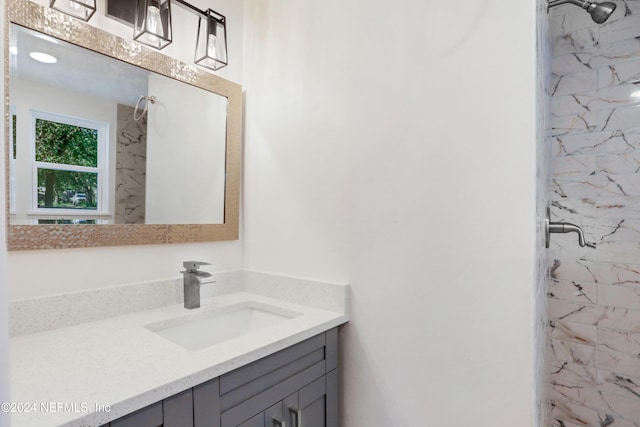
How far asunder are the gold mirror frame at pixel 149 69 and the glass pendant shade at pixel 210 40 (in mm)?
55

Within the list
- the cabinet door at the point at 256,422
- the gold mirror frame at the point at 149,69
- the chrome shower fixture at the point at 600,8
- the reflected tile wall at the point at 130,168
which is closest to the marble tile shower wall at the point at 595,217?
the chrome shower fixture at the point at 600,8

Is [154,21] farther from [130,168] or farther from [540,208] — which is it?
[540,208]

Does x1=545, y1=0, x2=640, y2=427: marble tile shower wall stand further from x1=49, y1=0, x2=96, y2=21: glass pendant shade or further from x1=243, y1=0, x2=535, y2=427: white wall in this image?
x1=49, y1=0, x2=96, y2=21: glass pendant shade

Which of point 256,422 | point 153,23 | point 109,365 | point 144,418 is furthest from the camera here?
point 153,23

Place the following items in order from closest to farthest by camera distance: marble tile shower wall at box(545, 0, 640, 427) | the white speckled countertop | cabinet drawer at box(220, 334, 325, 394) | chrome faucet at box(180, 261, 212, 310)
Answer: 1. the white speckled countertop
2. cabinet drawer at box(220, 334, 325, 394)
3. chrome faucet at box(180, 261, 212, 310)
4. marble tile shower wall at box(545, 0, 640, 427)

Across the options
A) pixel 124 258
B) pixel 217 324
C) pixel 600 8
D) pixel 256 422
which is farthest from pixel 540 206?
pixel 124 258

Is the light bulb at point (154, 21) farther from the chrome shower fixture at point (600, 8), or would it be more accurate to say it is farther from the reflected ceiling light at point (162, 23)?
the chrome shower fixture at point (600, 8)

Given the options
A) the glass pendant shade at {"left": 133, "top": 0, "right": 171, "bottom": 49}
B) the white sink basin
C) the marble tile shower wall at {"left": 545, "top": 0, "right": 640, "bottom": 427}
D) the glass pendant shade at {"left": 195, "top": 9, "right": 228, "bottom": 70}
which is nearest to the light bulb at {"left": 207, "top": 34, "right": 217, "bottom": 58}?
→ the glass pendant shade at {"left": 195, "top": 9, "right": 228, "bottom": 70}

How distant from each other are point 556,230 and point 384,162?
0.77 metres

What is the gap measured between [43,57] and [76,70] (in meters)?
0.09

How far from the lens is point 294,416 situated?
1103 millimetres

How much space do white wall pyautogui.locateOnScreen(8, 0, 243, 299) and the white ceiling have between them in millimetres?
118

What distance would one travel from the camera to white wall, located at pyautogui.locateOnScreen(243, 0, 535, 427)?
39.7 inches

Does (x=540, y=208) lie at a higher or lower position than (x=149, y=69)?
lower
